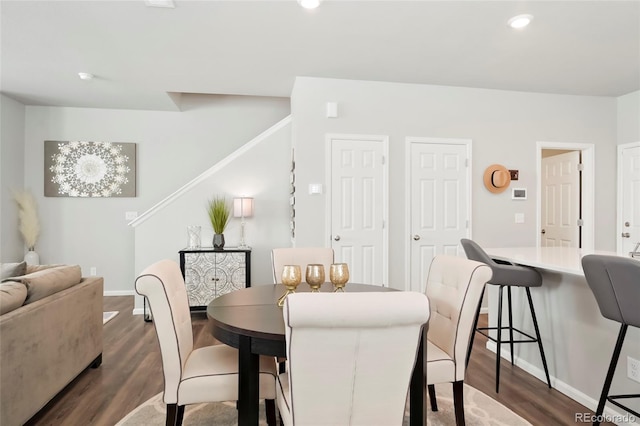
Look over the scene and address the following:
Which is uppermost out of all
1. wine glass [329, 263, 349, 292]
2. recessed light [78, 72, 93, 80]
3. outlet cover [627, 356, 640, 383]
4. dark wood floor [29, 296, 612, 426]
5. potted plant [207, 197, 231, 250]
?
recessed light [78, 72, 93, 80]

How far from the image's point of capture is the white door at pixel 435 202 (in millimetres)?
4164

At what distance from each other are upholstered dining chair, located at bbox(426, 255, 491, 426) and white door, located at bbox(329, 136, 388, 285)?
2013 mm

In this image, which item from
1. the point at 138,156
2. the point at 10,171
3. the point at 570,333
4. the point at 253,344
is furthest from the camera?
the point at 138,156

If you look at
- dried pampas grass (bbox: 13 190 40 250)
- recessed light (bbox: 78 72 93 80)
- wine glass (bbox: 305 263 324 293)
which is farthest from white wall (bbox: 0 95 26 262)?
wine glass (bbox: 305 263 324 293)

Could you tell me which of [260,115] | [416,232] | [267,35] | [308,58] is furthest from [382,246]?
[260,115]

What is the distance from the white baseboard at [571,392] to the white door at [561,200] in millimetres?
2576

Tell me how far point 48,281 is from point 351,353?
209 cm

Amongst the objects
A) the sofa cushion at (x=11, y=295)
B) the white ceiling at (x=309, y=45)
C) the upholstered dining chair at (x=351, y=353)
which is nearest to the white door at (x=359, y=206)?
the white ceiling at (x=309, y=45)

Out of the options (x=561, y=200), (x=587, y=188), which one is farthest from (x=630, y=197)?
(x=561, y=200)

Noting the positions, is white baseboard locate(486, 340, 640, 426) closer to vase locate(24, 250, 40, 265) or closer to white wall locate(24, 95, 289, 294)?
white wall locate(24, 95, 289, 294)

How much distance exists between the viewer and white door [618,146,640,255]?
4418 millimetres

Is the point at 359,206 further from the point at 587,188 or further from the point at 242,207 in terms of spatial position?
the point at 587,188

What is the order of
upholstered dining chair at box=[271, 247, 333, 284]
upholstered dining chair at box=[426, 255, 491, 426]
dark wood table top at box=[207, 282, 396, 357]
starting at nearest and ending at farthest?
1. dark wood table top at box=[207, 282, 396, 357]
2. upholstered dining chair at box=[426, 255, 491, 426]
3. upholstered dining chair at box=[271, 247, 333, 284]

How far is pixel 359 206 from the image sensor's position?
13.3 ft
